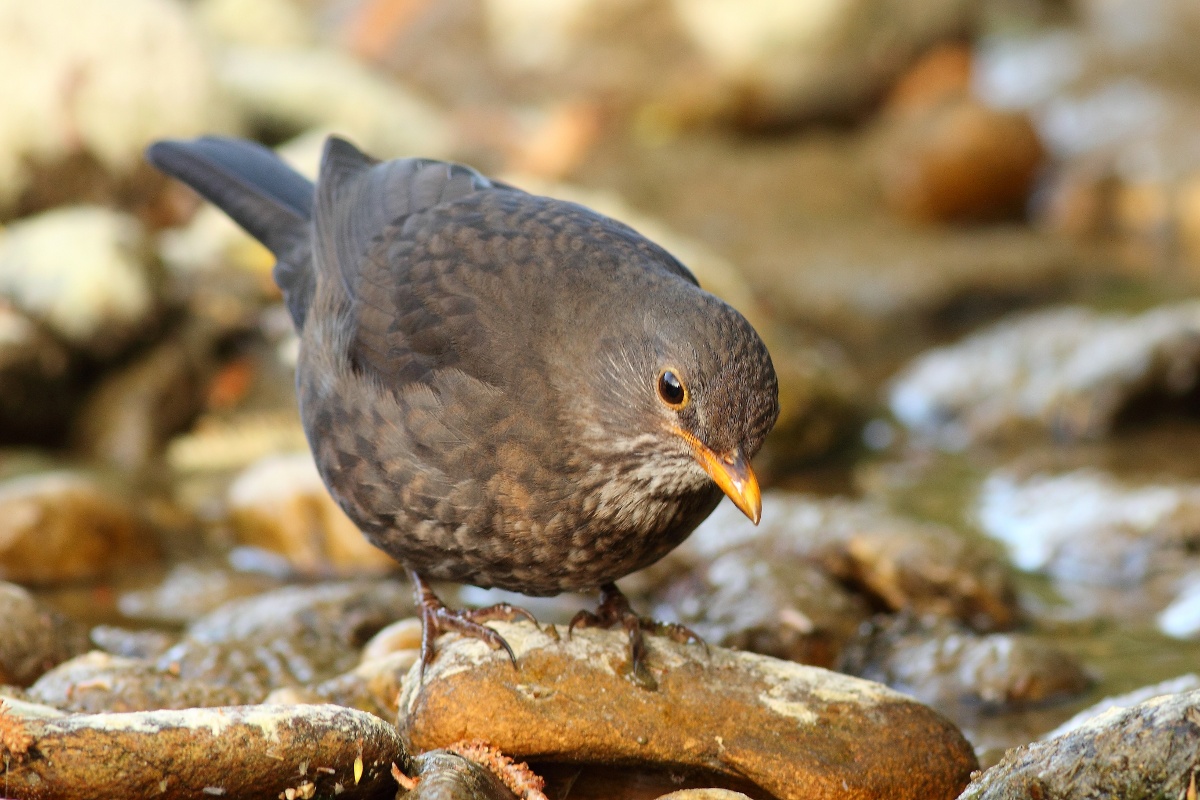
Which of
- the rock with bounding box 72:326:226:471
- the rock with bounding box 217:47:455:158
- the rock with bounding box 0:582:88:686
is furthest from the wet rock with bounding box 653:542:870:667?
the rock with bounding box 217:47:455:158

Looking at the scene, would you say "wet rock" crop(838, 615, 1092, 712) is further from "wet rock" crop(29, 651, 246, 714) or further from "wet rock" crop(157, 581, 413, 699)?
"wet rock" crop(29, 651, 246, 714)

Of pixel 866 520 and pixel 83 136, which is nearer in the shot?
pixel 866 520

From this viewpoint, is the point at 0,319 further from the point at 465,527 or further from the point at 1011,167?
the point at 1011,167

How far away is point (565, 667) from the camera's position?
3.66 meters

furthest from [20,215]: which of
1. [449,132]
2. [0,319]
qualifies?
[449,132]

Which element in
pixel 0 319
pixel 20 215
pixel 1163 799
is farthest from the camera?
pixel 20 215

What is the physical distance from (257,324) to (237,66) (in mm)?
5036

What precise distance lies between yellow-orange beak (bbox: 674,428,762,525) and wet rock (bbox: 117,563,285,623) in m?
3.37

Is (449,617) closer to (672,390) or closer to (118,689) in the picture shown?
(118,689)

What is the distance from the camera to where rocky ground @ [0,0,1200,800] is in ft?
11.6

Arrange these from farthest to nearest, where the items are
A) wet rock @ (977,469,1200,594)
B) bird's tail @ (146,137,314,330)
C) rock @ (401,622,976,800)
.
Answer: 1. wet rock @ (977,469,1200,594)
2. bird's tail @ (146,137,314,330)
3. rock @ (401,622,976,800)

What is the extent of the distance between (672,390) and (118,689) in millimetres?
2012

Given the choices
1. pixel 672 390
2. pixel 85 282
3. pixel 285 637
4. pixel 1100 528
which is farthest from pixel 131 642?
pixel 1100 528

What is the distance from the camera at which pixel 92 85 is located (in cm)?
1023
